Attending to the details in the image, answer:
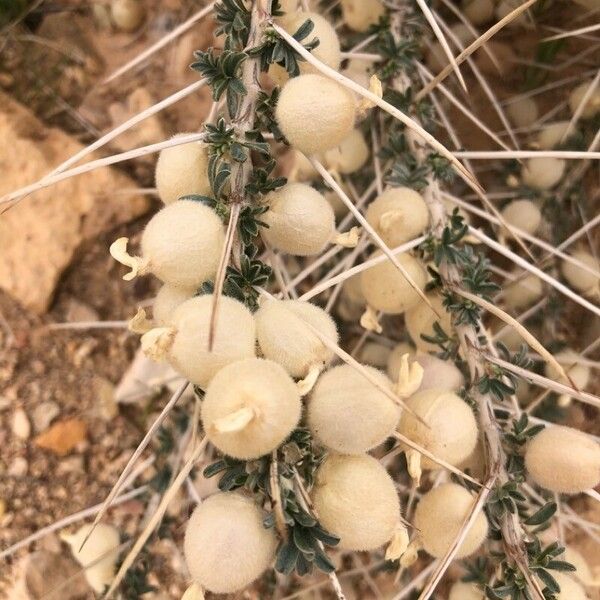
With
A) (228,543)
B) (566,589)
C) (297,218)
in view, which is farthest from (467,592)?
(297,218)

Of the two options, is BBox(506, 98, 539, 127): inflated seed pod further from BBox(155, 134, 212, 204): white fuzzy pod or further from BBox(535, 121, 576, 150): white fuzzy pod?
BBox(155, 134, 212, 204): white fuzzy pod

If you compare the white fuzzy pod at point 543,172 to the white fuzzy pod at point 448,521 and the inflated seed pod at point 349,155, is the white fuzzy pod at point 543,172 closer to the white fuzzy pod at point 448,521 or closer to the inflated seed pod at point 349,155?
the inflated seed pod at point 349,155

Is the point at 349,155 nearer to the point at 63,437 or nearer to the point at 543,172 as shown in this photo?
the point at 543,172

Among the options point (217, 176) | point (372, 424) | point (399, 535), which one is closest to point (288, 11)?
point (217, 176)

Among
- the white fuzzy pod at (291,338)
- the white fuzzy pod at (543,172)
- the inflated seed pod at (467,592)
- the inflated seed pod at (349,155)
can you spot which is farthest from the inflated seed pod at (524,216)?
the white fuzzy pod at (291,338)

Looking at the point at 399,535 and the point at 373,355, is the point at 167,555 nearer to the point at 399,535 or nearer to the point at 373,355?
the point at 373,355

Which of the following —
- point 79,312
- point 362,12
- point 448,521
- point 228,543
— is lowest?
point 79,312
